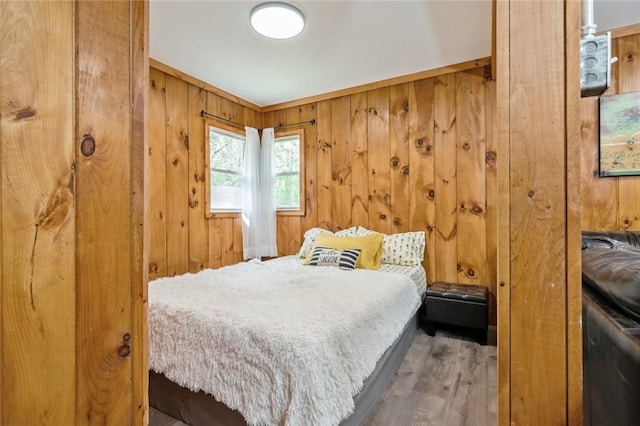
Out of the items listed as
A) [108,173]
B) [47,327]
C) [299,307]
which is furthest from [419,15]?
[47,327]

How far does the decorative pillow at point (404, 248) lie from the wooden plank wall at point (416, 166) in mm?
134

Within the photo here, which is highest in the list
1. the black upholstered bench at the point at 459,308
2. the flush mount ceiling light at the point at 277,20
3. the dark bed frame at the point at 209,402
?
the flush mount ceiling light at the point at 277,20

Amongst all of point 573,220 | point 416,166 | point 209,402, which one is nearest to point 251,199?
point 416,166

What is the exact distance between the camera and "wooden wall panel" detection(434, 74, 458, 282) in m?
3.05

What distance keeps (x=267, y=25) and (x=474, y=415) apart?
281cm

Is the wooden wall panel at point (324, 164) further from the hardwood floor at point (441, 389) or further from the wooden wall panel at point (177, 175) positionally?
the hardwood floor at point (441, 389)

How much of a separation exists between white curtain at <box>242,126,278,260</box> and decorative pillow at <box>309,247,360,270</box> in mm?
1143

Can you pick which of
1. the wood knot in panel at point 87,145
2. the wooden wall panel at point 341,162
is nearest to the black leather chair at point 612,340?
the wood knot in panel at point 87,145

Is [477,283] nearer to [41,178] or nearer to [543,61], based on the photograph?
[543,61]

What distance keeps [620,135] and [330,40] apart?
235cm

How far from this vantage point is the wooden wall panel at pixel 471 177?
2920mm

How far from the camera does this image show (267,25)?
2227 millimetres

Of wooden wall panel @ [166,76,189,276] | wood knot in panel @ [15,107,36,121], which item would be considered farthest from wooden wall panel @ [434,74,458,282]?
wood knot in panel @ [15,107,36,121]

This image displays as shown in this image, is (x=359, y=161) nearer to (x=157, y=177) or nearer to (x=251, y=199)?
(x=251, y=199)
